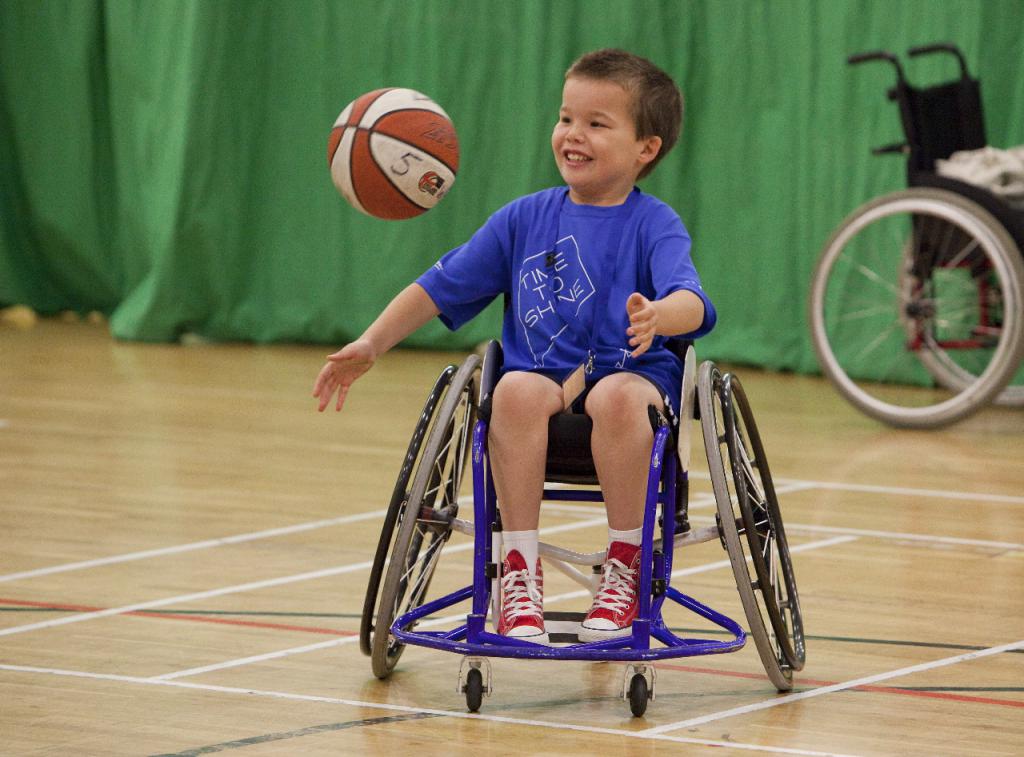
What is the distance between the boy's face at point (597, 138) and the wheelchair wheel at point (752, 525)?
0.32 metres

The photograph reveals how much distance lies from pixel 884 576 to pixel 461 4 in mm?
3973

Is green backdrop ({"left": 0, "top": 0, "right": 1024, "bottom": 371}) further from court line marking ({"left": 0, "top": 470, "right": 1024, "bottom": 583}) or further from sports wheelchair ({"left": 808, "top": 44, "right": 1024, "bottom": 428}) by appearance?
court line marking ({"left": 0, "top": 470, "right": 1024, "bottom": 583})

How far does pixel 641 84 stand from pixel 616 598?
0.72m

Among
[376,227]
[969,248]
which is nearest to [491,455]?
[969,248]

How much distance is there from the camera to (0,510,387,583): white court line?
3.25 m

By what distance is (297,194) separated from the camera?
715cm

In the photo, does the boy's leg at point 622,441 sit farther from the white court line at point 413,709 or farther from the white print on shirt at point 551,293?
the white court line at point 413,709

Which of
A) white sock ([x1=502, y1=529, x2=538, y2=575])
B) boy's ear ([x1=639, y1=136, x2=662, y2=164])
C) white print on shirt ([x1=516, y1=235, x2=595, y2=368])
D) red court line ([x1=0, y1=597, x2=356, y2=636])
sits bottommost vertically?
red court line ([x1=0, y1=597, x2=356, y2=636])

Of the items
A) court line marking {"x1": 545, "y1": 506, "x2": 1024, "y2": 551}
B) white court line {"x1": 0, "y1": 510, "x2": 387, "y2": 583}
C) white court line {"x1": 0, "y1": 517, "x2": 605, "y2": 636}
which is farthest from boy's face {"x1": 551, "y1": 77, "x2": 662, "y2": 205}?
court line marking {"x1": 545, "y1": 506, "x2": 1024, "y2": 551}

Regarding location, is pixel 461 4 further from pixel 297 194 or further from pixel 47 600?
pixel 47 600

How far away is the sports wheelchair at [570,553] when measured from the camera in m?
2.33

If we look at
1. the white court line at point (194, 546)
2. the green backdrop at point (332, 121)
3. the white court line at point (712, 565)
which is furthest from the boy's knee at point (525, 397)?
the green backdrop at point (332, 121)

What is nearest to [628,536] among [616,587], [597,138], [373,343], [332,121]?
[616,587]

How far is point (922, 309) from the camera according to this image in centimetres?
526
